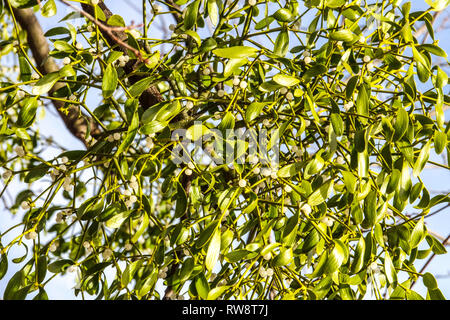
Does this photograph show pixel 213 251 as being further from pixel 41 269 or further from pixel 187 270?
pixel 41 269

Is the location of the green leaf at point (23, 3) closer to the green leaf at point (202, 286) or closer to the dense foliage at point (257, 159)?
the dense foliage at point (257, 159)

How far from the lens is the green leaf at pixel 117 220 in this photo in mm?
523

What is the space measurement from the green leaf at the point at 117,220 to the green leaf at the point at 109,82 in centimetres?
14

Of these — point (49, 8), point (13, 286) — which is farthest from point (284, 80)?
point (13, 286)

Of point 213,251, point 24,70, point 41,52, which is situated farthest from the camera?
point 41,52

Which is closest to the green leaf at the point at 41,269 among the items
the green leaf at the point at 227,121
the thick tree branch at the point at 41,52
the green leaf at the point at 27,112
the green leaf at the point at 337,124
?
the green leaf at the point at 27,112

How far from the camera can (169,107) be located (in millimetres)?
532

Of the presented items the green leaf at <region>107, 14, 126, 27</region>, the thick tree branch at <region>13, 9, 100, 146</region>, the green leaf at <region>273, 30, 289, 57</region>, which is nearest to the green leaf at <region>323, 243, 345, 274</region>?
the green leaf at <region>273, 30, 289, 57</region>

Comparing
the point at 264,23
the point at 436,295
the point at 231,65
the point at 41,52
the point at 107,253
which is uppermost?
the point at 41,52

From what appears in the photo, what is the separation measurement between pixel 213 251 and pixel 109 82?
21 cm

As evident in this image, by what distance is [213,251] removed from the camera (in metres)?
0.48
